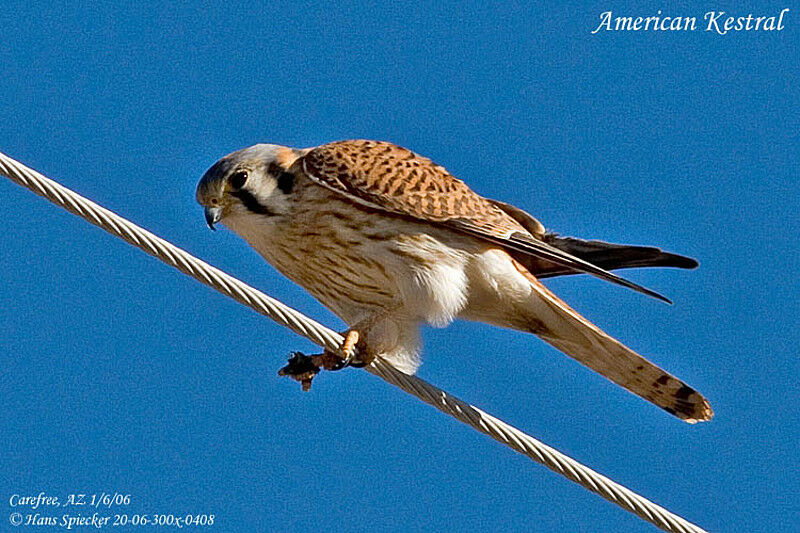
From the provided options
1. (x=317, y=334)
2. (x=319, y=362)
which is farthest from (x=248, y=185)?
(x=317, y=334)

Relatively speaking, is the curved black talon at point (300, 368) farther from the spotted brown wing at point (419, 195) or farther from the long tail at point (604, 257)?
the long tail at point (604, 257)

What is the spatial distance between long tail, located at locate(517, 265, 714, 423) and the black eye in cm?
109

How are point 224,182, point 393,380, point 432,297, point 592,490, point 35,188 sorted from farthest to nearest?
point 224,182 < point 432,297 < point 393,380 < point 592,490 < point 35,188

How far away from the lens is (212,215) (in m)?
5.10

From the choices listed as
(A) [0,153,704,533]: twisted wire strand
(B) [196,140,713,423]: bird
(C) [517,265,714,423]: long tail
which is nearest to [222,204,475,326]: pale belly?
(B) [196,140,713,423]: bird

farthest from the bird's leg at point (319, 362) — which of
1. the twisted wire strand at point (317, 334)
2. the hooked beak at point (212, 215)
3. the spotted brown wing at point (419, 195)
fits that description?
the hooked beak at point (212, 215)

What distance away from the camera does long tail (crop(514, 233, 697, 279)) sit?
16.0ft

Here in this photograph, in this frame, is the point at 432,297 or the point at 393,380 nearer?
the point at 393,380

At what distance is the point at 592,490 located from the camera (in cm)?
404

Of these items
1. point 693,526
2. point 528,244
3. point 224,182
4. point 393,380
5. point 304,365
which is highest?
point 224,182

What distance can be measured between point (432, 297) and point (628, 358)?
0.76m

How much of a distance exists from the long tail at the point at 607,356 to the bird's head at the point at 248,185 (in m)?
0.94

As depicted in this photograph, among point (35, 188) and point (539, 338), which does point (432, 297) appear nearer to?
point (539, 338)

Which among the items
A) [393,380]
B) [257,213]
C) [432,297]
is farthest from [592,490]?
[257,213]
